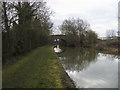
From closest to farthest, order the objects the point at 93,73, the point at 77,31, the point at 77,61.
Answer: the point at 93,73 → the point at 77,61 → the point at 77,31

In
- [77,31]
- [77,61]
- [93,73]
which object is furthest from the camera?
[77,31]

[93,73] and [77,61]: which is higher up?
[93,73]

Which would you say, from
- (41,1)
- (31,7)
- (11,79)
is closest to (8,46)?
(11,79)

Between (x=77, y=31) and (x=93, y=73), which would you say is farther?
(x=77, y=31)

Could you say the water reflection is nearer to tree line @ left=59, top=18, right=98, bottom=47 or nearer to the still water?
the still water

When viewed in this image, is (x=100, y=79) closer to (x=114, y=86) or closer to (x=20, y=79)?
(x=114, y=86)

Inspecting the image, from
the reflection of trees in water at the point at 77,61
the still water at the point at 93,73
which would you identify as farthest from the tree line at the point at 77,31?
the still water at the point at 93,73

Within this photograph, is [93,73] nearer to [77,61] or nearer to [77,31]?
[77,61]

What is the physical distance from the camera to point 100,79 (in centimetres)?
1404

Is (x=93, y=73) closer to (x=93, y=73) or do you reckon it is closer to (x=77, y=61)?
(x=93, y=73)

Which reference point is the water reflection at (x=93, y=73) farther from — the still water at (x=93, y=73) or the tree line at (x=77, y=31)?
the tree line at (x=77, y=31)

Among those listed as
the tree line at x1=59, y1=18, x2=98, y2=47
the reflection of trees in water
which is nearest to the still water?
the reflection of trees in water

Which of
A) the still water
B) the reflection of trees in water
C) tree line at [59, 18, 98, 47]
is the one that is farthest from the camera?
tree line at [59, 18, 98, 47]

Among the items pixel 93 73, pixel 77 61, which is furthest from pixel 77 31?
pixel 93 73
